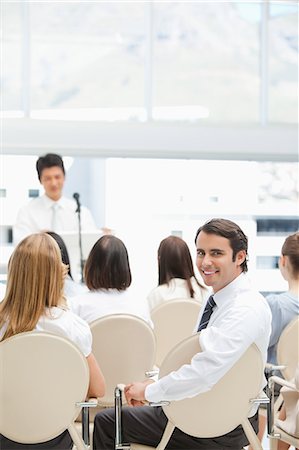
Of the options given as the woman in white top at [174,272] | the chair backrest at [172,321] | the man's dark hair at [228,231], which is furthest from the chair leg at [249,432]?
the woman in white top at [174,272]

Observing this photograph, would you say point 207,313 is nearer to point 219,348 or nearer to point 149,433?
point 219,348

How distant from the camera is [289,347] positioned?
377cm

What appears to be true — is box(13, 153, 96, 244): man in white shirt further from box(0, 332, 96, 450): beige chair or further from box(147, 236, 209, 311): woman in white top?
box(0, 332, 96, 450): beige chair

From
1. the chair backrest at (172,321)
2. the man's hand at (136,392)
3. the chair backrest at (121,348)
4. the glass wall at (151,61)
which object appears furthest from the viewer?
the glass wall at (151,61)

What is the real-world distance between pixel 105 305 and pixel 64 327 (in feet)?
2.74

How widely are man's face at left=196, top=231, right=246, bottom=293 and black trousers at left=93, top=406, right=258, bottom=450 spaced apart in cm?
55

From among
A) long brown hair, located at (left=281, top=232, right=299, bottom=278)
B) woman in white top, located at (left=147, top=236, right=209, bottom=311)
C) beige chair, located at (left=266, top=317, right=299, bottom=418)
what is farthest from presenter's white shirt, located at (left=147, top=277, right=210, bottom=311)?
beige chair, located at (left=266, top=317, right=299, bottom=418)

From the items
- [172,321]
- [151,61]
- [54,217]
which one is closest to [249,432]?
[172,321]

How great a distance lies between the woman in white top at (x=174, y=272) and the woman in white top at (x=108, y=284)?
77 centimetres

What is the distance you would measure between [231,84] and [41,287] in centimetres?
533

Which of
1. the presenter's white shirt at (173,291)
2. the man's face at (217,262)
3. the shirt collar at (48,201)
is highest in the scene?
the shirt collar at (48,201)

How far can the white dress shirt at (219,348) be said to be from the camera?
2.79 meters

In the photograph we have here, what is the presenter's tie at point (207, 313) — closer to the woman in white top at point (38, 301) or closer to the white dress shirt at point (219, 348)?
the white dress shirt at point (219, 348)

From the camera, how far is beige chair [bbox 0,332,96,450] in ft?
9.49
